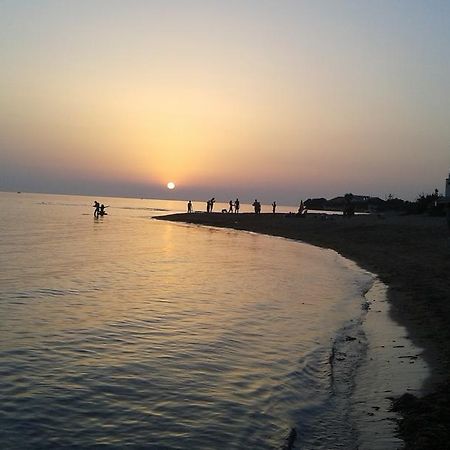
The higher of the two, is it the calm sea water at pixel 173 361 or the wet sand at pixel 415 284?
the wet sand at pixel 415 284

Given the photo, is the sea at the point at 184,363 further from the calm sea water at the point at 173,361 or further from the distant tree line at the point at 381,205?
the distant tree line at the point at 381,205

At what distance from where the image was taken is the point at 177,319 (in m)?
13.3

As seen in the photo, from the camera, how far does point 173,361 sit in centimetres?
973

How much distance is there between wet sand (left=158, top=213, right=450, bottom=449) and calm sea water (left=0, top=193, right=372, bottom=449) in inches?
35.9

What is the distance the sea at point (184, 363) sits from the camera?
22.0ft

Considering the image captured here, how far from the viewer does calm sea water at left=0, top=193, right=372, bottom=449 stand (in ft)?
22.2

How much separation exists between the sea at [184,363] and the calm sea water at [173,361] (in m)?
0.03

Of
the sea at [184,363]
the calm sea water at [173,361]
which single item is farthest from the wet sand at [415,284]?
the calm sea water at [173,361]

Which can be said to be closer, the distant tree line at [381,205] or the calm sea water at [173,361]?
the calm sea water at [173,361]

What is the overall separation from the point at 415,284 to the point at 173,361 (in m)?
11.7

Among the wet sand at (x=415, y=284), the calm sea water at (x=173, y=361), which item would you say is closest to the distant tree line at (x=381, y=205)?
the wet sand at (x=415, y=284)

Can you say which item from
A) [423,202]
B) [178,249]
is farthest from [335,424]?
[423,202]

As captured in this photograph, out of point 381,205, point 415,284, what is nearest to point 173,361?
point 415,284

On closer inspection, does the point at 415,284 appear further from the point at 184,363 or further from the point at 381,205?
the point at 381,205
